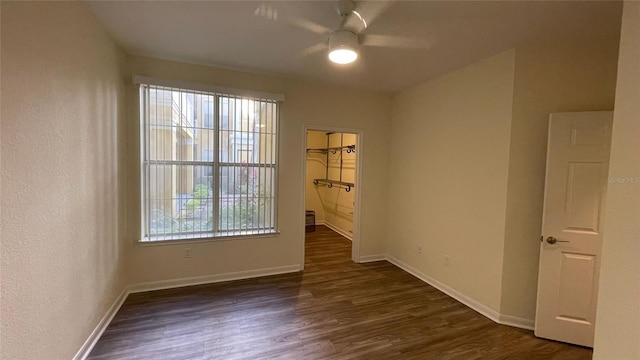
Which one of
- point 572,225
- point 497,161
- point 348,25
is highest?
point 348,25

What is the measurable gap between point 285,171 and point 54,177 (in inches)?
88.8

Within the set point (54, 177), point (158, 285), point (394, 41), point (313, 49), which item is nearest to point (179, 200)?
point (158, 285)

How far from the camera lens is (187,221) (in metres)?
3.16

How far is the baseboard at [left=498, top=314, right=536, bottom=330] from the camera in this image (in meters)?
2.48

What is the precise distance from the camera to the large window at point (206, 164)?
2973 millimetres

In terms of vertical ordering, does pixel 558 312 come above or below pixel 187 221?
below

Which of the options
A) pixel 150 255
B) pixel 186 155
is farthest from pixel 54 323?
pixel 186 155

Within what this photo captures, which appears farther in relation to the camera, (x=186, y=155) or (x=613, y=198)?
(x=186, y=155)

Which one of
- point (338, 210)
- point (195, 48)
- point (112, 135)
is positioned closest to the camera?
point (112, 135)

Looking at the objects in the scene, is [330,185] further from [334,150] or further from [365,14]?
[365,14]

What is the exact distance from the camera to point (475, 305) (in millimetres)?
2805

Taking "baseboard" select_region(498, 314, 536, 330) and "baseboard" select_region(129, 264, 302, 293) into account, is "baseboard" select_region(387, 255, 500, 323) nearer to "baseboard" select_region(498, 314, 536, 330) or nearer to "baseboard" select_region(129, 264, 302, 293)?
"baseboard" select_region(498, 314, 536, 330)

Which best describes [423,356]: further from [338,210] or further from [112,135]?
[338,210]

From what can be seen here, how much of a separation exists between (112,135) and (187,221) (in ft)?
3.93
